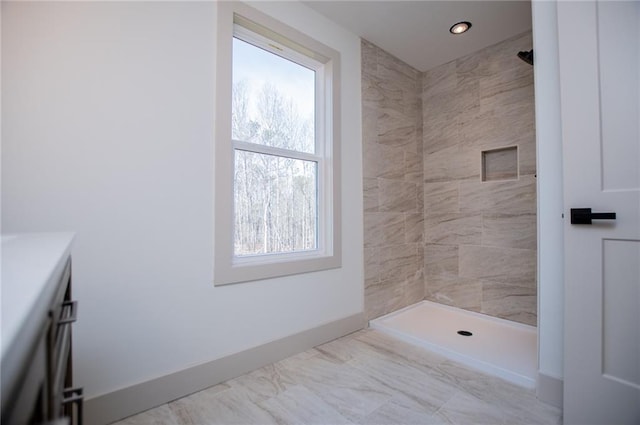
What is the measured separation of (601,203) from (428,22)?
6.26 feet

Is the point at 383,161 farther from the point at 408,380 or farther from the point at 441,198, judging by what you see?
the point at 408,380

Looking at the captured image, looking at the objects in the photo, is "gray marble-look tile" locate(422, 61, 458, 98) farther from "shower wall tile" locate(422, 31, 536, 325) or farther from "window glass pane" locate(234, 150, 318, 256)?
"window glass pane" locate(234, 150, 318, 256)

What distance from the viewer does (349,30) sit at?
247 cm

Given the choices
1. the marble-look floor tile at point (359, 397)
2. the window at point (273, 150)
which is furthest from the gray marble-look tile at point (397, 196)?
the marble-look floor tile at point (359, 397)

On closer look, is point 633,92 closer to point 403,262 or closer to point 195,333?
point 403,262

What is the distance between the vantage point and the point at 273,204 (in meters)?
2.07

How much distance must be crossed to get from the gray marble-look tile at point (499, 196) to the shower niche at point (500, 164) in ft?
0.31

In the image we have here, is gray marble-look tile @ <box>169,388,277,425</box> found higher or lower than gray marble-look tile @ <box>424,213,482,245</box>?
lower

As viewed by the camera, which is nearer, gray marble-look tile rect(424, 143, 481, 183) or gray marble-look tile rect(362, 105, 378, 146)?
gray marble-look tile rect(362, 105, 378, 146)

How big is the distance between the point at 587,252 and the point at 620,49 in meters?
0.87

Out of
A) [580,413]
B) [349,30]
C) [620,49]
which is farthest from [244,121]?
[580,413]

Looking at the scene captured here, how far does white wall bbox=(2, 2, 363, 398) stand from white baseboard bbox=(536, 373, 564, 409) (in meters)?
1.60

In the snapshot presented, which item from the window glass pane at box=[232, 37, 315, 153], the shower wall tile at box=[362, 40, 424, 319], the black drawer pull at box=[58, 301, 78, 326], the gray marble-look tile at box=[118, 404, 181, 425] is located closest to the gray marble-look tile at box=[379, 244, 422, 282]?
the shower wall tile at box=[362, 40, 424, 319]

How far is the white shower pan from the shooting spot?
1824 millimetres
